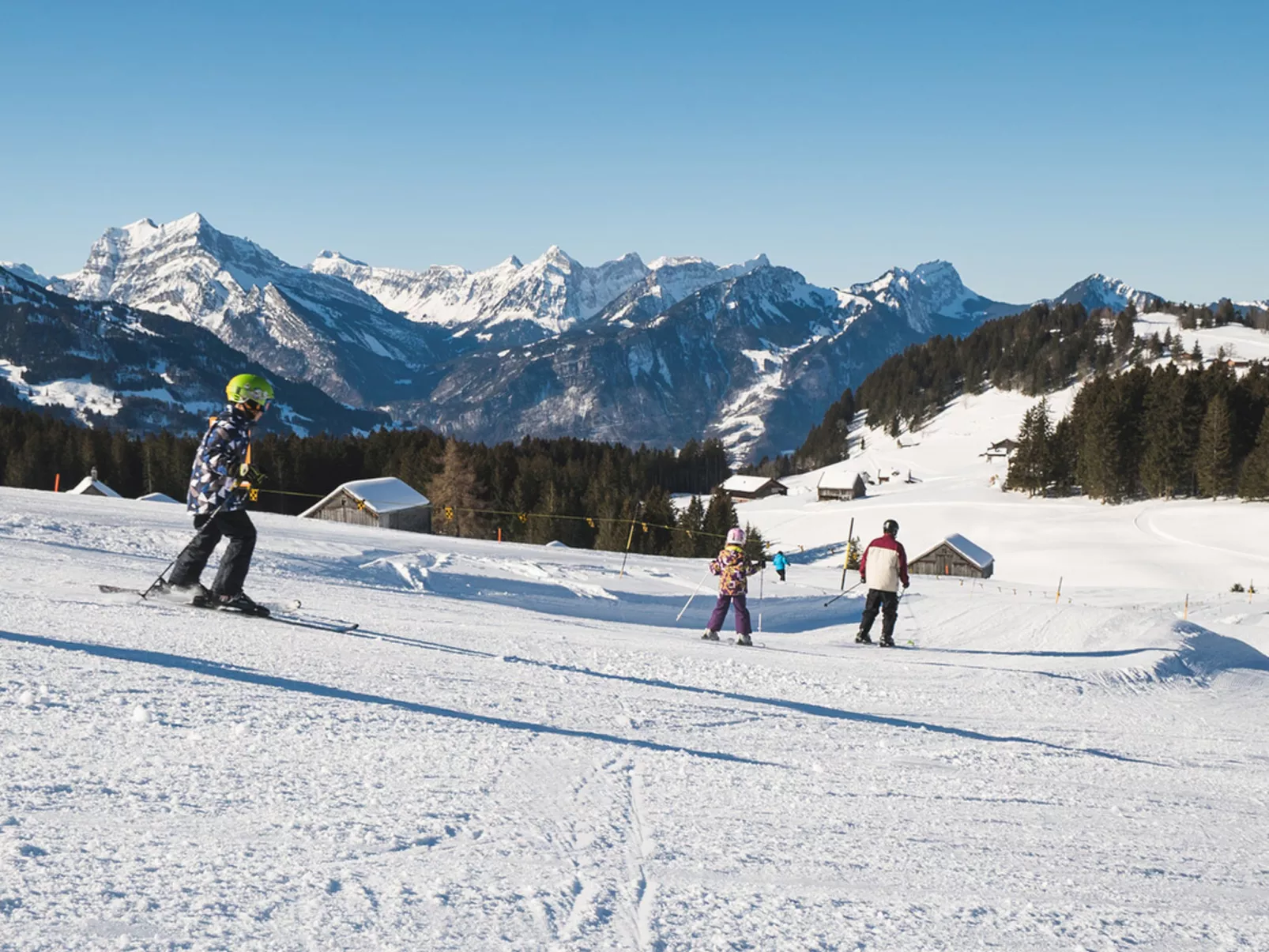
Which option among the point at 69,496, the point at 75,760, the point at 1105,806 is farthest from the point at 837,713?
the point at 69,496

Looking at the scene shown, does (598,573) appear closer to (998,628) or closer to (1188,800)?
(998,628)

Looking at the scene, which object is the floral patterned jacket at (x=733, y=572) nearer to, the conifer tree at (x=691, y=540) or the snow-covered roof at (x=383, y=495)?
the snow-covered roof at (x=383, y=495)

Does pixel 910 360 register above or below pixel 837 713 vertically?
above

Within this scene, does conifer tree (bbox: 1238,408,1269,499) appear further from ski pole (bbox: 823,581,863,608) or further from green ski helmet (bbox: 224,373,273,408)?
green ski helmet (bbox: 224,373,273,408)

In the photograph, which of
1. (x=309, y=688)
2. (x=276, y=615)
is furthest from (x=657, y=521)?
(x=309, y=688)

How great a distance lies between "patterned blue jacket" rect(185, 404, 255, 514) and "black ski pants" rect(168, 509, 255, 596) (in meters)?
0.14

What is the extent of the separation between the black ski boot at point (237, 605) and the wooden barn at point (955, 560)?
51474mm

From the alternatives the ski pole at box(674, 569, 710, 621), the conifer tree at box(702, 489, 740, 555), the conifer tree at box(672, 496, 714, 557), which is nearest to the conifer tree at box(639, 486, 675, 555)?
the conifer tree at box(672, 496, 714, 557)

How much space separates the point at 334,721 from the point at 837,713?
4.22 meters

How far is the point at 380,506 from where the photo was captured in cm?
5191

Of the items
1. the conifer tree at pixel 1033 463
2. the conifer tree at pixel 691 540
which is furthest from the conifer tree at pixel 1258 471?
the conifer tree at pixel 691 540

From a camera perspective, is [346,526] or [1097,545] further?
[1097,545]

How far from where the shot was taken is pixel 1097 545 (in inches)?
2776

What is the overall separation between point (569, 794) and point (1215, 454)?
9384 cm
